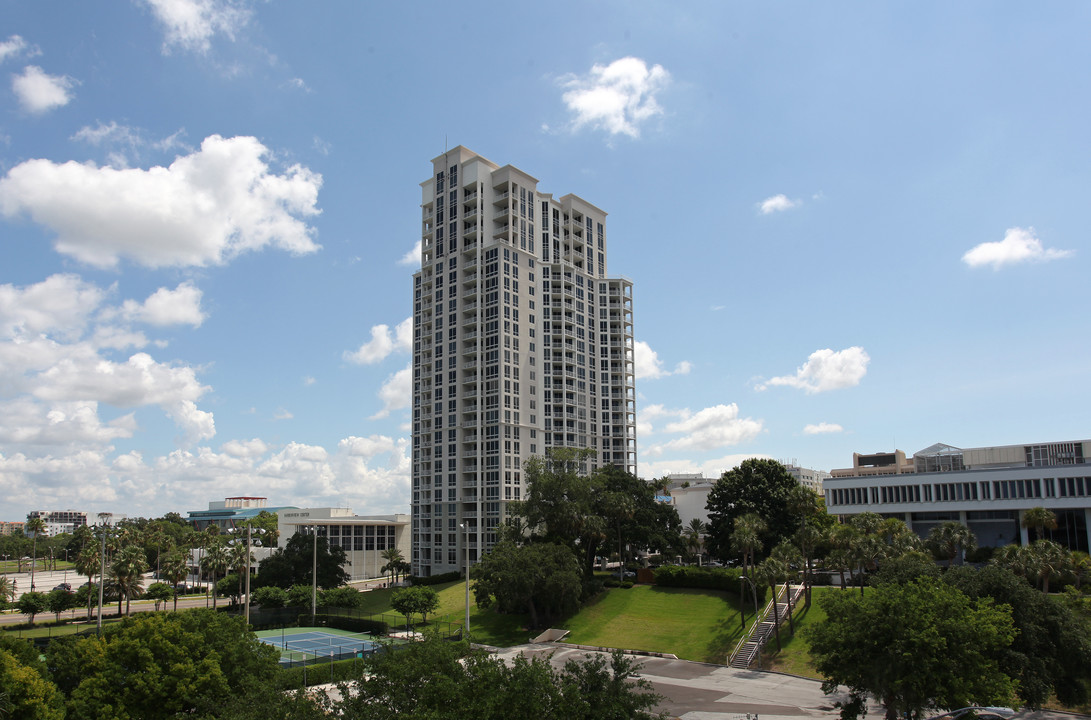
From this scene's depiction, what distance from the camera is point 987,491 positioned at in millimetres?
83875

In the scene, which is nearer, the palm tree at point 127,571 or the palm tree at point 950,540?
the palm tree at point 950,540

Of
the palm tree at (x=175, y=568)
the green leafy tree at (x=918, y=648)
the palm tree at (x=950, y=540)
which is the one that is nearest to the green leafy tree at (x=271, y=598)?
the palm tree at (x=175, y=568)

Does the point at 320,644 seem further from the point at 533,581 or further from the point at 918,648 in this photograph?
the point at 918,648

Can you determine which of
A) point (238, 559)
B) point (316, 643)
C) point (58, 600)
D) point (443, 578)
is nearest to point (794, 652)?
point (316, 643)

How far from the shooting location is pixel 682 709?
45.0m

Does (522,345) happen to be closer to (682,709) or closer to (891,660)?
(682,709)

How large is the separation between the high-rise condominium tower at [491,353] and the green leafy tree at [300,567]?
63.1 ft

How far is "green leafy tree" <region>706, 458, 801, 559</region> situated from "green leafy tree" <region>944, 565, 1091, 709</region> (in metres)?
39.0

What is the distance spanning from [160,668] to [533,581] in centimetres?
4048

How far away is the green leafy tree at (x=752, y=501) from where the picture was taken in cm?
8162

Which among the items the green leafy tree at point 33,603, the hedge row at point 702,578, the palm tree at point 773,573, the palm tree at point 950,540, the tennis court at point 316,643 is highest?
the palm tree at point 950,540

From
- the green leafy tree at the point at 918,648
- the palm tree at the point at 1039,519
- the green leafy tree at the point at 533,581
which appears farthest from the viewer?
the palm tree at the point at 1039,519

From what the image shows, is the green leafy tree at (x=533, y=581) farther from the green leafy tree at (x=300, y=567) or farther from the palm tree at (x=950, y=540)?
the palm tree at (x=950, y=540)

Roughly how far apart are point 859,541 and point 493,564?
3361cm
